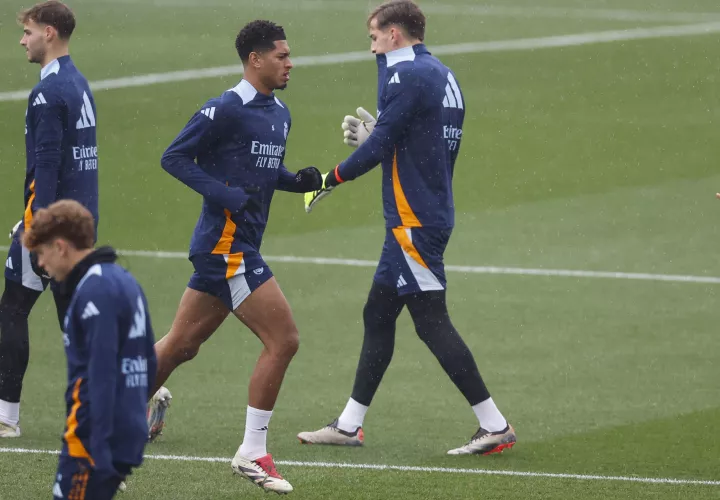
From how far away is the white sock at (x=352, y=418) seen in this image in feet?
27.0

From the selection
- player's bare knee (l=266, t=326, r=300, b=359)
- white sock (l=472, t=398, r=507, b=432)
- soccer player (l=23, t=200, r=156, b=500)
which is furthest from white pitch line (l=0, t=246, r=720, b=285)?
soccer player (l=23, t=200, r=156, b=500)

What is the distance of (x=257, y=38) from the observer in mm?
7598

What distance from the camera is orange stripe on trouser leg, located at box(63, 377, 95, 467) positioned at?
5.21 metres

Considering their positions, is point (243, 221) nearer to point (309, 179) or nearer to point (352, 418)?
point (309, 179)

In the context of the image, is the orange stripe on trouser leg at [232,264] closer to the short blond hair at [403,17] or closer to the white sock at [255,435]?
the white sock at [255,435]

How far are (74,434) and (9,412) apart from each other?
3.08m

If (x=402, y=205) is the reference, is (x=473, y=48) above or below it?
above

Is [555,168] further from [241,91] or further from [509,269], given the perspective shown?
[241,91]

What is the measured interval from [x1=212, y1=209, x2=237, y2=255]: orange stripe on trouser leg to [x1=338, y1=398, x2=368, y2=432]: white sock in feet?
4.62

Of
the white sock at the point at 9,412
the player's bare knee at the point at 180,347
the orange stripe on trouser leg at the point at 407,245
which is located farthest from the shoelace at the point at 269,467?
the white sock at the point at 9,412

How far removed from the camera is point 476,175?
19.0 m

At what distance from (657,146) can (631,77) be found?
3370mm

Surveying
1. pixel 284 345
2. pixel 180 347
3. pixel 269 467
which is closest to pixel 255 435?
pixel 269 467

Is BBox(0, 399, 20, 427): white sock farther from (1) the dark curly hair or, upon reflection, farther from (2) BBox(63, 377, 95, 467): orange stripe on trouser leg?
(2) BBox(63, 377, 95, 467): orange stripe on trouser leg
